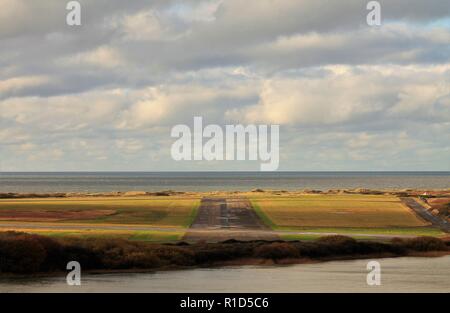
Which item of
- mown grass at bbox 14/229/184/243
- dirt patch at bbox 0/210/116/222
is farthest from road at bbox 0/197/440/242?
dirt patch at bbox 0/210/116/222

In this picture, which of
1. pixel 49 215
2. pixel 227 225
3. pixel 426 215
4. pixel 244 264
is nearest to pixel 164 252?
pixel 244 264

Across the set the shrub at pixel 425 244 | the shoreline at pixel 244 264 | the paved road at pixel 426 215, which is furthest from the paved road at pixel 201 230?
the paved road at pixel 426 215

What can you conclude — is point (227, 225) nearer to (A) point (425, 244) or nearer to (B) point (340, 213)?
(B) point (340, 213)

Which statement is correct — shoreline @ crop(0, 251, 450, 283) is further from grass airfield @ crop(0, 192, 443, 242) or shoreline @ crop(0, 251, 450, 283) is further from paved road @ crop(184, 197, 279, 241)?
paved road @ crop(184, 197, 279, 241)

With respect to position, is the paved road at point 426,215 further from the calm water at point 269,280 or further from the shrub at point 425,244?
the calm water at point 269,280

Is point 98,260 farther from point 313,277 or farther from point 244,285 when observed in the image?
point 313,277
